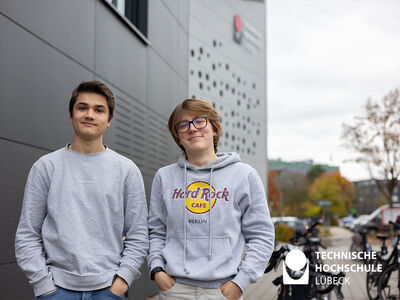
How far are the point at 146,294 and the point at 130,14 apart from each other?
4.39 meters

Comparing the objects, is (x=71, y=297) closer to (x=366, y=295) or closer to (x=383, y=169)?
(x=366, y=295)

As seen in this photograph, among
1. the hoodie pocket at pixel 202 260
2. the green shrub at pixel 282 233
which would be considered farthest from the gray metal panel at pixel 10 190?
the green shrub at pixel 282 233

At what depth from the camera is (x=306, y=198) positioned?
68250mm

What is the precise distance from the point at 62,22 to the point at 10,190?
1.92 meters

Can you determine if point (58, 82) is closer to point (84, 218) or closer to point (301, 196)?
point (84, 218)

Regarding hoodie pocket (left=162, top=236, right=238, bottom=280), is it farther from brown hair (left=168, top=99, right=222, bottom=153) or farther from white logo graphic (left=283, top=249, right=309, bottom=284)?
white logo graphic (left=283, top=249, right=309, bottom=284)

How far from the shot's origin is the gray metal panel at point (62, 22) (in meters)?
4.22

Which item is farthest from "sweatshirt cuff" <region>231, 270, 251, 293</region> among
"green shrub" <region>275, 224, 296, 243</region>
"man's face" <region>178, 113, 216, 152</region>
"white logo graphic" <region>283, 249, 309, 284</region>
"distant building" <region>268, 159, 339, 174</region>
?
"distant building" <region>268, 159, 339, 174</region>

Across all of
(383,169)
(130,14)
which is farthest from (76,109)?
(383,169)

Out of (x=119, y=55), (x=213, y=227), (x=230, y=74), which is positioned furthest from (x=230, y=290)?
(x=230, y=74)

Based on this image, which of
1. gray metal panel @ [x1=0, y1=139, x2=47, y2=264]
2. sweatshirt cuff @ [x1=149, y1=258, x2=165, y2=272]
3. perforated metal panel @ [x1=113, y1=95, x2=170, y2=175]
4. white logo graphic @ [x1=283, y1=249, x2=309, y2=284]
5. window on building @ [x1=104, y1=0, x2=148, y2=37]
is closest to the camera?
sweatshirt cuff @ [x1=149, y1=258, x2=165, y2=272]

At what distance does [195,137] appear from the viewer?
2.78 m

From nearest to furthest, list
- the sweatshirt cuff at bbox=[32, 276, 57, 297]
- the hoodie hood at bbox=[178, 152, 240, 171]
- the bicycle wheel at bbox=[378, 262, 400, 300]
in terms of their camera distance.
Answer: the sweatshirt cuff at bbox=[32, 276, 57, 297] → the hoodie hood at bbox=[178, 152, 240, 171] → the bicycle wheel at bbox=[378, 262, 400, 300]

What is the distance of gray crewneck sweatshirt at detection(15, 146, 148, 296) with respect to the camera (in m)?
2.53
